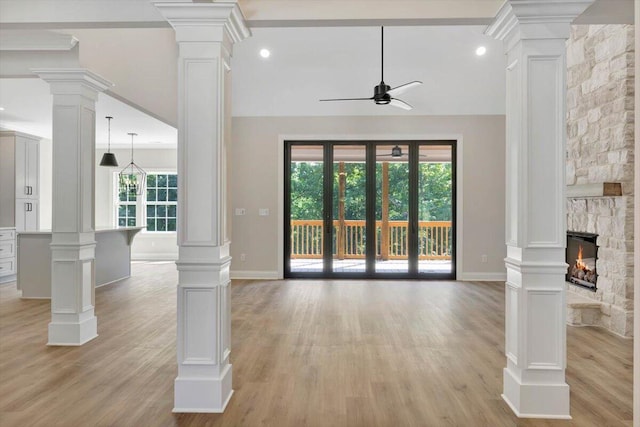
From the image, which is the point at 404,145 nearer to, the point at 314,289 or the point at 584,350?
the point at 314,289

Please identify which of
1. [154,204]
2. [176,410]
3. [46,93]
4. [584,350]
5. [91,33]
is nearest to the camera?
[176,410]

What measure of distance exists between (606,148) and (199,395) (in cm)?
461

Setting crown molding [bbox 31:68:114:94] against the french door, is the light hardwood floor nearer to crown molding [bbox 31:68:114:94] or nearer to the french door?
the french door

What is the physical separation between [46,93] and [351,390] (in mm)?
5935

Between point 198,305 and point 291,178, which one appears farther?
point 291,178

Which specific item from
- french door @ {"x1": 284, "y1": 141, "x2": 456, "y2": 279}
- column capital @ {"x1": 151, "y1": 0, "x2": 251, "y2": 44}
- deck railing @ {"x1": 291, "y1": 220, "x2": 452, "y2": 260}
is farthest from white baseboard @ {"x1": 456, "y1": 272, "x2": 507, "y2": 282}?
column capital @ {"x1": 151, "y1": 0, "x2": 251, "y2": 44}

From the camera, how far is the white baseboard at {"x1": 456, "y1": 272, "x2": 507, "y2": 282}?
7.05m

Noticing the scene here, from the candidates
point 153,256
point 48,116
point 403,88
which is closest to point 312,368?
point 403,88

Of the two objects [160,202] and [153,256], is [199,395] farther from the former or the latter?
[160,202]

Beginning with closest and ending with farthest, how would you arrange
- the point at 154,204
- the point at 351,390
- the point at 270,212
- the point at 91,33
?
the point at 351,390 → the point at 91,33 → the point at 270,212 → the point at 154,204

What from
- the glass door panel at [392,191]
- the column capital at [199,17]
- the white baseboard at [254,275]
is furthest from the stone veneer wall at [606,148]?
the white baseboard at [254,275]

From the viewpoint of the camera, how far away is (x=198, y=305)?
252 centimetres

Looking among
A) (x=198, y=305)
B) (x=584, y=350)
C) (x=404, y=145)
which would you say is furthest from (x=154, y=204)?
(x=584, y=350)

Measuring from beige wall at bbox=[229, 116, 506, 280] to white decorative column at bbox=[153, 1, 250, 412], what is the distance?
4.55 meters
